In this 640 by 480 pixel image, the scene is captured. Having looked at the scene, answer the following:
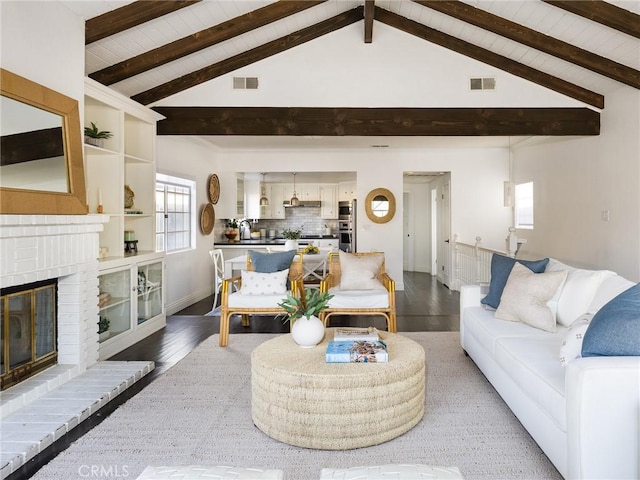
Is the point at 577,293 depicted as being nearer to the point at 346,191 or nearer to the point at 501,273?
the point at 501,273

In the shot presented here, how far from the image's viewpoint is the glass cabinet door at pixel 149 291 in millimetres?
4469

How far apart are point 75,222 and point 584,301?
3.76 m

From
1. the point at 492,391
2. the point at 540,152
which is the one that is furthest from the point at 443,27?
the point at 492,391

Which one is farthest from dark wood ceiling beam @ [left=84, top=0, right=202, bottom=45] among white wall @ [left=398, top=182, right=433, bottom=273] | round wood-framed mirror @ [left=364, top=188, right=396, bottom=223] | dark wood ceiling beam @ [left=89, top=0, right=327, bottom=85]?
white wall @ [left=398, top=182, right=433, bottom=273]

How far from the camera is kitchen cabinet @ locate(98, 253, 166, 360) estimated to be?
12.6 ft

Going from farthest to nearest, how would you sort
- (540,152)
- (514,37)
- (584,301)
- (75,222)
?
(540,152) → (514,37) → (75,222) → (584,301)

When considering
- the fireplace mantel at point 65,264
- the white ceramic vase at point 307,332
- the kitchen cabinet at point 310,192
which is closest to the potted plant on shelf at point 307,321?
the white ceramic vase at point 307,332

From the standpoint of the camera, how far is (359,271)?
456 centimetres

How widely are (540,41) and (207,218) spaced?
207 inches

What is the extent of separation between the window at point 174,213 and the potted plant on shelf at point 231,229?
4.51 feet

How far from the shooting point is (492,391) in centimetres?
296

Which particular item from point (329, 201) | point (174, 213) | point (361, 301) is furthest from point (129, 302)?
point (329, 201)

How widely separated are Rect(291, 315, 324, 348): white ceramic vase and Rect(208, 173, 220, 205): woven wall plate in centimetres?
495

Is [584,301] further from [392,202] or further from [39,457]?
[392,202]
